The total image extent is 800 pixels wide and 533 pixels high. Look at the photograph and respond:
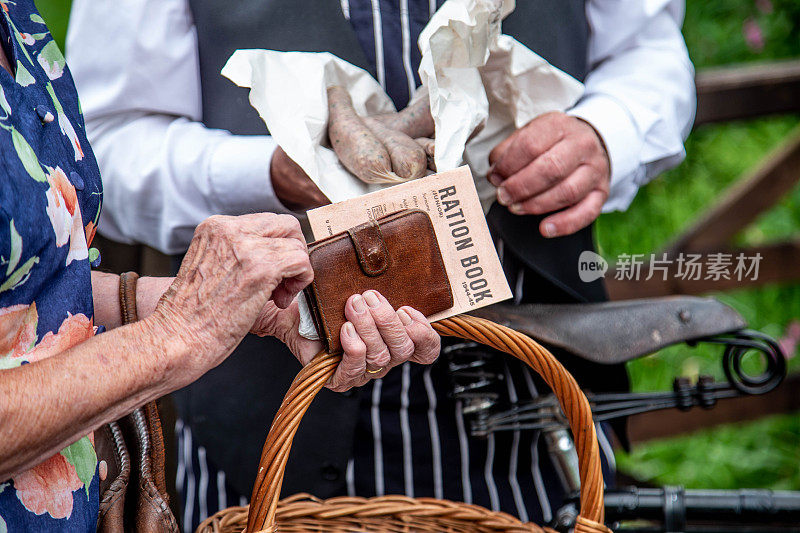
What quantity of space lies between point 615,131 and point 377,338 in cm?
54

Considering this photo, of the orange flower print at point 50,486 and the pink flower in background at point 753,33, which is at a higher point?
the pink flower in background at point 753,33

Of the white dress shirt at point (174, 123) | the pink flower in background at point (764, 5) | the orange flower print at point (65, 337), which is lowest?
the orange flower print at point (65, 337)

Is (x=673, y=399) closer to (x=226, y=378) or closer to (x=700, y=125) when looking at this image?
(x=226, y=378)

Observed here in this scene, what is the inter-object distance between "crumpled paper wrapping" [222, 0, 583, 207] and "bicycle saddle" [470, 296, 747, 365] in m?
0.25

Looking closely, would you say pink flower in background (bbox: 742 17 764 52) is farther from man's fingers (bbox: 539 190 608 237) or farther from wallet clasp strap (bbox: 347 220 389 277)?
wallet clasp strap (bbox: 347 220 389 277)

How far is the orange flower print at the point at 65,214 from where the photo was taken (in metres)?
0.60

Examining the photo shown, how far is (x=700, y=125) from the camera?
186 centimetres

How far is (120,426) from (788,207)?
306 cm

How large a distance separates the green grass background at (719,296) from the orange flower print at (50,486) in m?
1.97

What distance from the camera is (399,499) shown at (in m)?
0.93

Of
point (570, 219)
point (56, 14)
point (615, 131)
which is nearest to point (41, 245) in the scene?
point (570, 219)

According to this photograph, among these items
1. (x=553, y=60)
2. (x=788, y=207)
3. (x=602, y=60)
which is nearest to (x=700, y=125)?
(x=602, y=60)

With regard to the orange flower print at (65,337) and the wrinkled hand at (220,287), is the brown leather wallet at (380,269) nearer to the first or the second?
the wrinkled hand at (220,287)

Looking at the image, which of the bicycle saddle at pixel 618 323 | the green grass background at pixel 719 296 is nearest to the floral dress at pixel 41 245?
the bicycle saddle at pixel 618 323
